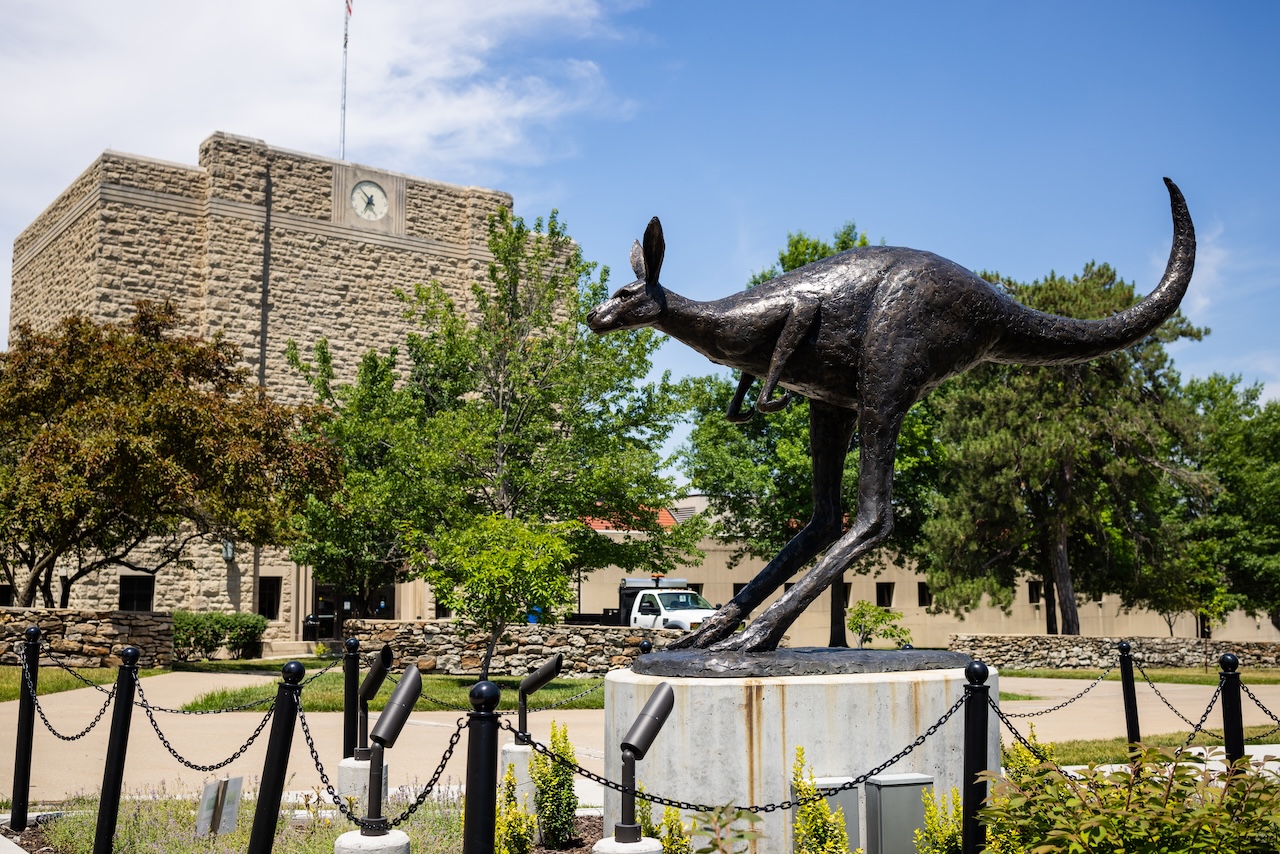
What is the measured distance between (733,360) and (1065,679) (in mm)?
17215

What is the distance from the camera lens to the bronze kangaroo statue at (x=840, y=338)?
6.02 m

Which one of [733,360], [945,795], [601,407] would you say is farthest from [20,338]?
[945,795]

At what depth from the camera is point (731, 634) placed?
6.34 meters

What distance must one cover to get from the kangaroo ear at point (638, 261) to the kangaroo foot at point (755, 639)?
193 centimetres

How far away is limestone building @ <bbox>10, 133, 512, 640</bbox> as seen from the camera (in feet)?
91.1

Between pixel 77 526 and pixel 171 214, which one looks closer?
pixel 77 526

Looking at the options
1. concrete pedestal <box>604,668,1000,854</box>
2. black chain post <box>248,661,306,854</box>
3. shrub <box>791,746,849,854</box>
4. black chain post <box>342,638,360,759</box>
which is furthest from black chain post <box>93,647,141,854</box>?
shrub <box>791,746,849,854</box>

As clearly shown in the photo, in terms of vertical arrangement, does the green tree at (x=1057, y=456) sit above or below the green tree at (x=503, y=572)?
above

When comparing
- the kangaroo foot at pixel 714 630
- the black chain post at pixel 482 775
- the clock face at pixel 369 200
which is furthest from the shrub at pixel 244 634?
the black chain post at pixel 482 775

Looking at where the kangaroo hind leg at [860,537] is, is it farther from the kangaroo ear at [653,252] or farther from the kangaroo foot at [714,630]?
the kangaroo ear at [653,252]

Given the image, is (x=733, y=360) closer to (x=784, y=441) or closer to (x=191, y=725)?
(x=191, y=725)

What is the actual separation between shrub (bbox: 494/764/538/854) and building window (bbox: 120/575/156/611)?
2395 centimetres

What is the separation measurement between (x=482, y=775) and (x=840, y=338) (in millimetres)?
3169

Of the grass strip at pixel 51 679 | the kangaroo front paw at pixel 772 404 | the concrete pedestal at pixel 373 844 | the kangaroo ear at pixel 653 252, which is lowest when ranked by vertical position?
the grass strip at pixel 51 679
